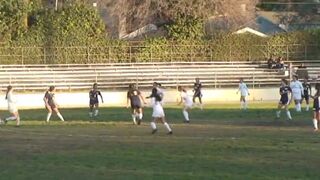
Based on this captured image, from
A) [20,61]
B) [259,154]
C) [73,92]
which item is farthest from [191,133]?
[20,61]

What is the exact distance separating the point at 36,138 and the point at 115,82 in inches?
1020

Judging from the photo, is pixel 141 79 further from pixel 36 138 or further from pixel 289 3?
pixel 289 3

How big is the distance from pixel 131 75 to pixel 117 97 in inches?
135

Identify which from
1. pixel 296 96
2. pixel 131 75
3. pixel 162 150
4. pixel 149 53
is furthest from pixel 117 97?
pixel 162 150

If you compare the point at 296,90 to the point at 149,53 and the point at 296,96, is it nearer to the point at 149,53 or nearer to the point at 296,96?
the point at 296,96

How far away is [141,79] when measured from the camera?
5191 cm

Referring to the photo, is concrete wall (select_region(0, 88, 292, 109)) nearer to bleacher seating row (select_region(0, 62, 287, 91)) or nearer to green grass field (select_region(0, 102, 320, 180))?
bleacher seating row (select_region(0, 62, 287, 91))

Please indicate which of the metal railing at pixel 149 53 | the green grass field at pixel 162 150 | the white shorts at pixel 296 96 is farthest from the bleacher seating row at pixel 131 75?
the green grass field at pixel 162 150

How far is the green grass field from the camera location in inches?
650

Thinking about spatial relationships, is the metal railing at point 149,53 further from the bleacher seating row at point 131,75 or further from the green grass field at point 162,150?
the green grass field at point 162,150

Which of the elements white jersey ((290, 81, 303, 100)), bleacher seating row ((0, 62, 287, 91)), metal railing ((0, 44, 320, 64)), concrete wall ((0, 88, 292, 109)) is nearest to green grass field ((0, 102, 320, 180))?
white jersey ((290, 81, 303, 100))

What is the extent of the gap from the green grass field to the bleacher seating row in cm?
1680

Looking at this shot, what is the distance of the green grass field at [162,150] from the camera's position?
16500mm

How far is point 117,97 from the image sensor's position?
1959 inches
